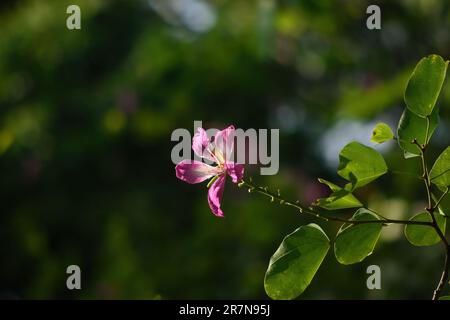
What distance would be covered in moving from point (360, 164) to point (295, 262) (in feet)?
0.33

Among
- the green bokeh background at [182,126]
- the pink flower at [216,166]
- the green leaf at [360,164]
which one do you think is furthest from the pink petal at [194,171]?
the green bokeh background at [182,126]

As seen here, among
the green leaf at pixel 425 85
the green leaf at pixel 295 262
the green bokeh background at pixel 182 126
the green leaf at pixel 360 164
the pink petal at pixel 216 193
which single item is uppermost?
the green bokeh background at pixel 182 126

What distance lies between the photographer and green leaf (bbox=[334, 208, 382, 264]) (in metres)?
0.67

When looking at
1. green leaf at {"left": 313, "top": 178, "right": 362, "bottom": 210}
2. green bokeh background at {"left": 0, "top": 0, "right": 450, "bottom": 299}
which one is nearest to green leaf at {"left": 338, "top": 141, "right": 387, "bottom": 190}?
green leaf at {"left": 313, "top": 178, "right": 362, "bottom": 210}

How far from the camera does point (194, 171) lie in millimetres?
696

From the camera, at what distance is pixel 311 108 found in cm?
406

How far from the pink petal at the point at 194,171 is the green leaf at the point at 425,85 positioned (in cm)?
17

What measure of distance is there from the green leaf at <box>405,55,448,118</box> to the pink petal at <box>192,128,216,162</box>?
17 centimetres

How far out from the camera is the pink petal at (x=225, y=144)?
0.68 meters

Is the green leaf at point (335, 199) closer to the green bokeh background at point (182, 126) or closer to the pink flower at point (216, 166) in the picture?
the pink flower at point (216, 166)

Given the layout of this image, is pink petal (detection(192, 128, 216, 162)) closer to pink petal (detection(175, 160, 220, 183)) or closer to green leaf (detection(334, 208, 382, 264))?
pink petal (detection(175, 160, 220, 183))

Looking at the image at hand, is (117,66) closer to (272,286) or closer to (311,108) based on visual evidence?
(311,108)

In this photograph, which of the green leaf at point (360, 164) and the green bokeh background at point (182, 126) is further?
the green bokeh background at point (182, 126)
